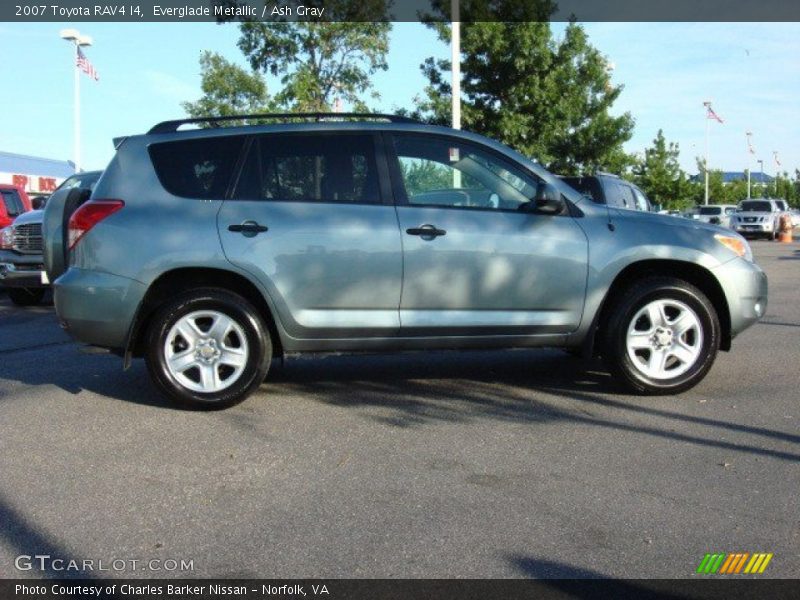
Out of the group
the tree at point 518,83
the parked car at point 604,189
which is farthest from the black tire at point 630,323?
the tree at point 518,83

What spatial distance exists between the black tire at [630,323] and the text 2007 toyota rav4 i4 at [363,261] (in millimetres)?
10

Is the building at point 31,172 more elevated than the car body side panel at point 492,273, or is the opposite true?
the building at point 31,172

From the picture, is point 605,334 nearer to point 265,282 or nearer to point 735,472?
point 735,472

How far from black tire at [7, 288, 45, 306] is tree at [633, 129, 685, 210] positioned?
48.8 m

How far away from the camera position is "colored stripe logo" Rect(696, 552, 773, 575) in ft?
11.6

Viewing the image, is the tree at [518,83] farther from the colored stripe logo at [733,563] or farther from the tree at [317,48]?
the colored stripe logo at [733,563]

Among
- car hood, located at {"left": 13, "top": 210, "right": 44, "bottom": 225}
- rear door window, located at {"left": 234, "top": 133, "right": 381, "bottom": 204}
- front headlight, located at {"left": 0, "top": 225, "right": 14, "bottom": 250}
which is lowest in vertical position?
front headlight, located at {"left": 0, "top": 225, "right": 14, "bottom": 250}

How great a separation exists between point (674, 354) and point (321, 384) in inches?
102

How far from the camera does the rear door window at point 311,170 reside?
6.23 metres

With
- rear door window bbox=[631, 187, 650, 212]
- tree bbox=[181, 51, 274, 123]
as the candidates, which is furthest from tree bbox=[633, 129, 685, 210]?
rear door window bbox=[631, 187, 650, 212]

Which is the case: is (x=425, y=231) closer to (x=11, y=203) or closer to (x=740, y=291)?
(x=740, y=291)

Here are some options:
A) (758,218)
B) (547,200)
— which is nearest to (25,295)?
(547,200)

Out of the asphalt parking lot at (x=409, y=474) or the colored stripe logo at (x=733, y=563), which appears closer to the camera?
the colored stripe logo at (x=733, y=563)

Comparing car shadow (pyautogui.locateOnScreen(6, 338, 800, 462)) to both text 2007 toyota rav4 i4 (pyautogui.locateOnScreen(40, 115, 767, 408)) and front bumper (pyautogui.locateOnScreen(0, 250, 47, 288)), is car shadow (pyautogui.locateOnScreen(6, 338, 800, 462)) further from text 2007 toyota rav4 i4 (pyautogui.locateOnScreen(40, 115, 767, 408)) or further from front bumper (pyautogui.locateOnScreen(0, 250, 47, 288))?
front bumper (pyautogui.locateOnScreen(0, 250, 47, 288))
